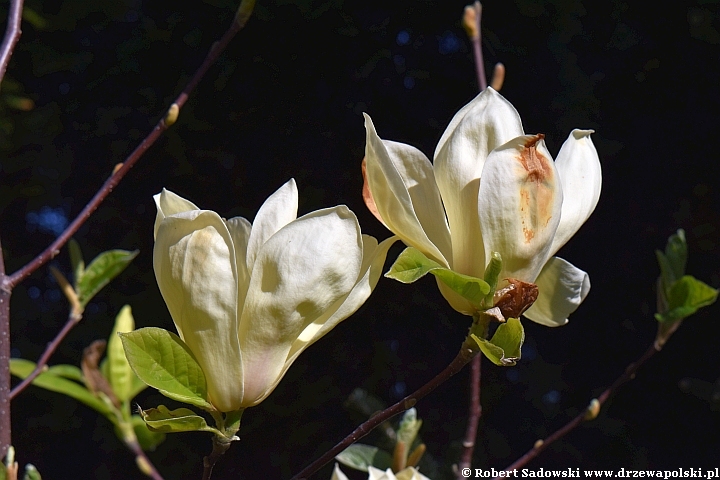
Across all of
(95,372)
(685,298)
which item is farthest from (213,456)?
(95,372)

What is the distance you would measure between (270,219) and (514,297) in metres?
0.16

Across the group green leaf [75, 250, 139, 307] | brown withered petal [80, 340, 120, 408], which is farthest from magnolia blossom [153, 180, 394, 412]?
brown withered petal [80, 340, 120, 408]

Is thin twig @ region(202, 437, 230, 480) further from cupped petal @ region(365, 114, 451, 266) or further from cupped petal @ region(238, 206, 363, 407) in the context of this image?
cupped petal @ region(365, 114, 451, 266)

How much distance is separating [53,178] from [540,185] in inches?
82.5

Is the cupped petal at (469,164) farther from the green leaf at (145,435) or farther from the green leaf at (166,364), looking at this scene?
the green leaf at (145,435)

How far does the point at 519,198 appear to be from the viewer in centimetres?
37

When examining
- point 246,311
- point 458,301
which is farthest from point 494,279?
point 246,311

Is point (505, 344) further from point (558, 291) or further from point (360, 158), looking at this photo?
point (360, 158)

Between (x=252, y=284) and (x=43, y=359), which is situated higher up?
(x=252, y=284)

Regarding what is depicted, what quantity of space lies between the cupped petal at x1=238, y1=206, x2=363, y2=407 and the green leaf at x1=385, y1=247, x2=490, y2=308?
0.03 metres

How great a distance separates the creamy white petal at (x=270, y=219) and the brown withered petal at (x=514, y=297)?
0.46 ft

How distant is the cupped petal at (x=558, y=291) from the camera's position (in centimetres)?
45

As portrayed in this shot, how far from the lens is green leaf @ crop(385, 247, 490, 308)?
365mm

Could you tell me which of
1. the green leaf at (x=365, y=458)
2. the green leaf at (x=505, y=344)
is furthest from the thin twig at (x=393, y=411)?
the green leaf at (x=365, y=458)
